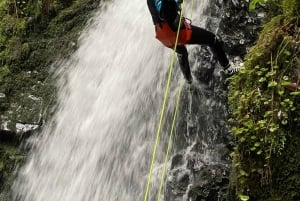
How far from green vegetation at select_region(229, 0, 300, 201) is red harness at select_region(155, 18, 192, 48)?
44.9 inches

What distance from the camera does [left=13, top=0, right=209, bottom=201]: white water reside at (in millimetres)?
6012

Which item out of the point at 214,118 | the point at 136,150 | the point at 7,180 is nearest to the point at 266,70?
the point at 214,118

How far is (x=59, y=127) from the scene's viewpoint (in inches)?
275

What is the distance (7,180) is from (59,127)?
106 centimetres

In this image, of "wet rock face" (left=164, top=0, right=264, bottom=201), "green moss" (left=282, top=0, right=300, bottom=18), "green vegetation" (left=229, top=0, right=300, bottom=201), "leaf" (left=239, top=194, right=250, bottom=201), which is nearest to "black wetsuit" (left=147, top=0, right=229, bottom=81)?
"wet rock face" (left=164, top=0, right=264, bottom=201)

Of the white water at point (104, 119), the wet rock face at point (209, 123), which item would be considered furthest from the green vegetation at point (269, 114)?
the white water at point (104, 119)

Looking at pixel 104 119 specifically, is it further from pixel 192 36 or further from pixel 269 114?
pixel 269 114

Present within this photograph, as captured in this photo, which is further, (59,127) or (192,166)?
(59,127)

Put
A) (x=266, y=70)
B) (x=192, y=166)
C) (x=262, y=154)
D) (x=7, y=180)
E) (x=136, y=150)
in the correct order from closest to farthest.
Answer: (x=262, y=154), (x=266, y=70), (x=192, y=166), (x=136, y=150), (x=7, y=180)

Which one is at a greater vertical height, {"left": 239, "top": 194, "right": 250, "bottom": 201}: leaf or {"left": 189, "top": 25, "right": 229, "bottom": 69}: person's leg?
{"left": 189, "top": 25, "right": 229, "bottom": 69}: person's leg

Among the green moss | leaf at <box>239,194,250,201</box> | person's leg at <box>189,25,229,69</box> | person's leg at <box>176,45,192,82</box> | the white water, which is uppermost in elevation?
the green moss

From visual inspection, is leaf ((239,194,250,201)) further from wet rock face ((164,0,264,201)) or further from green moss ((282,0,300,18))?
green moss ((282,0,300,18))

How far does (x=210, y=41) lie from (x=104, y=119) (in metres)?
2.11

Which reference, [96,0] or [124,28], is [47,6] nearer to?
[96,0]
